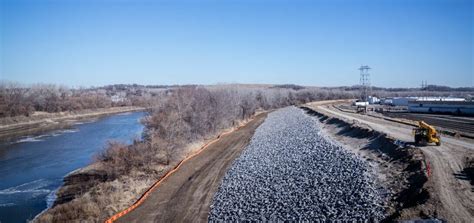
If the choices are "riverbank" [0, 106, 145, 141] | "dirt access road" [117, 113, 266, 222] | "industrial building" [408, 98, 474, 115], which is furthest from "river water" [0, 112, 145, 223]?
"industrial building" [408, 98, 474, 115]

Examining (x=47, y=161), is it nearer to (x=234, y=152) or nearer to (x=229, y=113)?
(x=234, y=152)

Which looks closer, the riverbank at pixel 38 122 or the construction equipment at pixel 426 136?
the construction equipment at pixel 426 136

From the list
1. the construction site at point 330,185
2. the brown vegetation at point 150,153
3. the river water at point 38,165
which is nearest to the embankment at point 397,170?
the construction site at point 330,185

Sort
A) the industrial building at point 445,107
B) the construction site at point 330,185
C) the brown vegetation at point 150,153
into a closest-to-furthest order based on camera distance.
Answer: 1. the construction site at point 330,185
2. the brown vegetation at point 150,153
3. the industrial building at point 445,107

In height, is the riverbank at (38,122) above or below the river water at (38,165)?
above

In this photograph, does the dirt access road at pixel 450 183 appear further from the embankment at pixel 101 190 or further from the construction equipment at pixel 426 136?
the embankment at pixel 101 190

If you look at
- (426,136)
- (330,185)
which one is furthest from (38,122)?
(426,136)

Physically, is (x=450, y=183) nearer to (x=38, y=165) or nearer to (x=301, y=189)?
(x=301, y=189)
